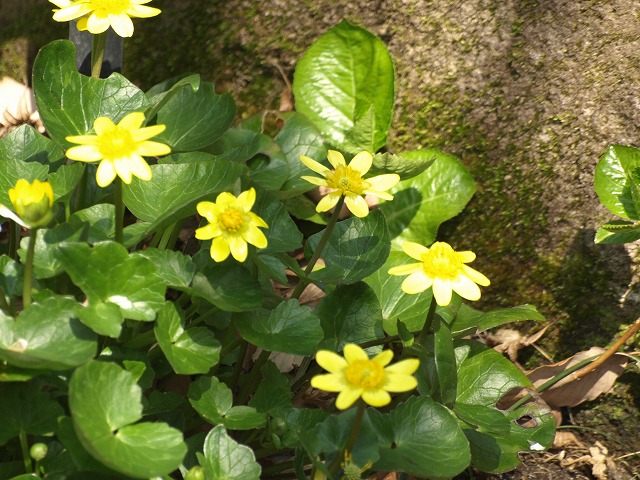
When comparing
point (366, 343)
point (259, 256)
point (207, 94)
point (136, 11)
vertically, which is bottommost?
point (366, 343)

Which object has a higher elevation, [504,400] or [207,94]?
[207,94]

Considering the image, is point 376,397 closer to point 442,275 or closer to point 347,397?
point 347,397

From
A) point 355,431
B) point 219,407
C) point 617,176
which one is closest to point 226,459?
point 219,407

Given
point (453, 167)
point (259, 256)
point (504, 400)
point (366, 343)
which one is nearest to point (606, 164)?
point (453, 167)

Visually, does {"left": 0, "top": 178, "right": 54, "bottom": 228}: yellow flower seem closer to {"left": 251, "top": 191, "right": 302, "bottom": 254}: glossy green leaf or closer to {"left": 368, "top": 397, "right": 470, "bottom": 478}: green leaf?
{"left": 251, "top": 191, "right": 302, "bottom": 254}: glossy green leaf

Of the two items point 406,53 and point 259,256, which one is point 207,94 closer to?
point 259,256

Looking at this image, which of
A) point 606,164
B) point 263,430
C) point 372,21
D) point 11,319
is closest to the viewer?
point 11,319

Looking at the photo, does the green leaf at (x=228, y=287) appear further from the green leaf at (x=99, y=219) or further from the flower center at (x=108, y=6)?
the flower center at (x=108, y=6)
